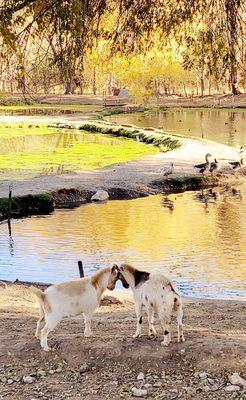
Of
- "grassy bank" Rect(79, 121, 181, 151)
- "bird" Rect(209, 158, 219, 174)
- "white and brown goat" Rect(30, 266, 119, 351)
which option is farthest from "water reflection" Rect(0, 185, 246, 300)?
"grassy bank" Rect(79, 121, 181, 151)

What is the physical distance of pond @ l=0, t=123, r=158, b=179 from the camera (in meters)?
47.8

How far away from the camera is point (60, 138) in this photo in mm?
71125

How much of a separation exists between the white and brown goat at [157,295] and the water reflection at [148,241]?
30.6 feet

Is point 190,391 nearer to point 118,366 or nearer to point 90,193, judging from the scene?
point 118,366

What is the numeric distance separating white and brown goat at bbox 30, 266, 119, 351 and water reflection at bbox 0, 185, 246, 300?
9.27 m

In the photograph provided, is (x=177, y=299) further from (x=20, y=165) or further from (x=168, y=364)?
(x=20, y=165)

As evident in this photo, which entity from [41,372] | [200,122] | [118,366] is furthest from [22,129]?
[118,366]

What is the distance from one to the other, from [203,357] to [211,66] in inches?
207

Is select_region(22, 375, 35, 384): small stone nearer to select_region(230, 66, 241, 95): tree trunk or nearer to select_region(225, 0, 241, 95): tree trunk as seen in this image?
select_region(230, 66, 241, 95): tree trunk

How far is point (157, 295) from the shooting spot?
31.4ft

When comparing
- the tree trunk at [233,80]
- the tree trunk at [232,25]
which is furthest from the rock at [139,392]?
the tree trunk at [232,25]

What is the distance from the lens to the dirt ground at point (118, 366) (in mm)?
8672

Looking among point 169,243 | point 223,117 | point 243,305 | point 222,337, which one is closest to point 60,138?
point 223,117

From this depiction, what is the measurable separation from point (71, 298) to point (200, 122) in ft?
258
